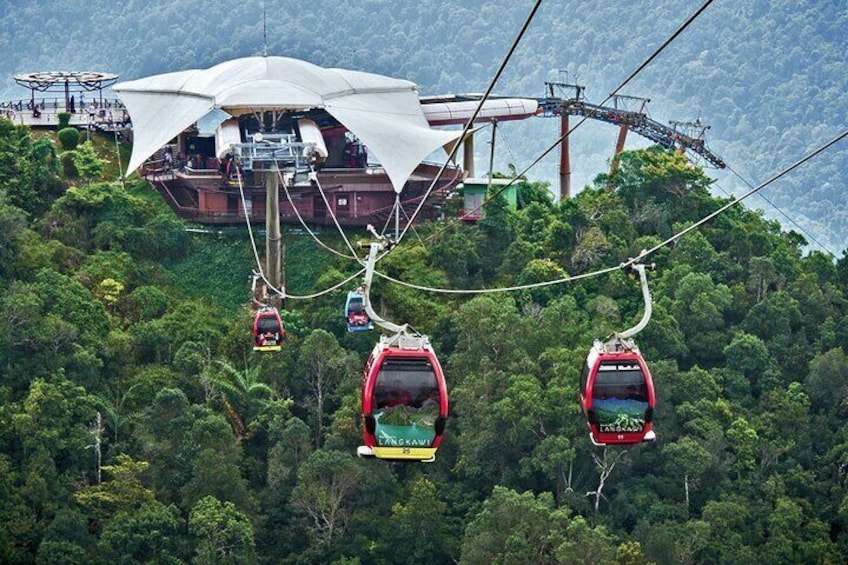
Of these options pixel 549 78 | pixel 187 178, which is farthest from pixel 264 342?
pixel 549 78

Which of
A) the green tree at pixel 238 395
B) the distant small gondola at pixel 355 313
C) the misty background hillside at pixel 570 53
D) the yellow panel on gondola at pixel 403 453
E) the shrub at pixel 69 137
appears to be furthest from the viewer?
the misty background hillside at pixel 570 53

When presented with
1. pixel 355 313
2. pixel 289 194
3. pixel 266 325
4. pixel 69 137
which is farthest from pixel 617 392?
pixel 69 137

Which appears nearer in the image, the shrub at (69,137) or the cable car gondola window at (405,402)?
the cable car gondola window at (405,402)

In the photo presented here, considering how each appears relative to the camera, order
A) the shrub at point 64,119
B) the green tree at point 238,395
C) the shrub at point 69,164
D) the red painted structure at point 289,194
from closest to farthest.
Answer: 1. the green tree at point 238,395
2. the red painted structure at point 289,194
3. the shrub at point 69,164
4. the shrub at point 64,119

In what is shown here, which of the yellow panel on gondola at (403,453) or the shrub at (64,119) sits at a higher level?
the shrub at (64,119)

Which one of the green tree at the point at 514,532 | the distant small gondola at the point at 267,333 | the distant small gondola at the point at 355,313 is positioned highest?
the distant small gondola at the point at 355,313

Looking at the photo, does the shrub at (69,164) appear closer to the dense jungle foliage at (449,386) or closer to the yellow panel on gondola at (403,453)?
the dense jungle foliage at (449,386)

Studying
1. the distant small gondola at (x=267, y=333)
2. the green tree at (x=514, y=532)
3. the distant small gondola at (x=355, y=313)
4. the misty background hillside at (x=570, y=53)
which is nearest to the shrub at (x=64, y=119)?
the distant small gondola at (x=355, y=313)
